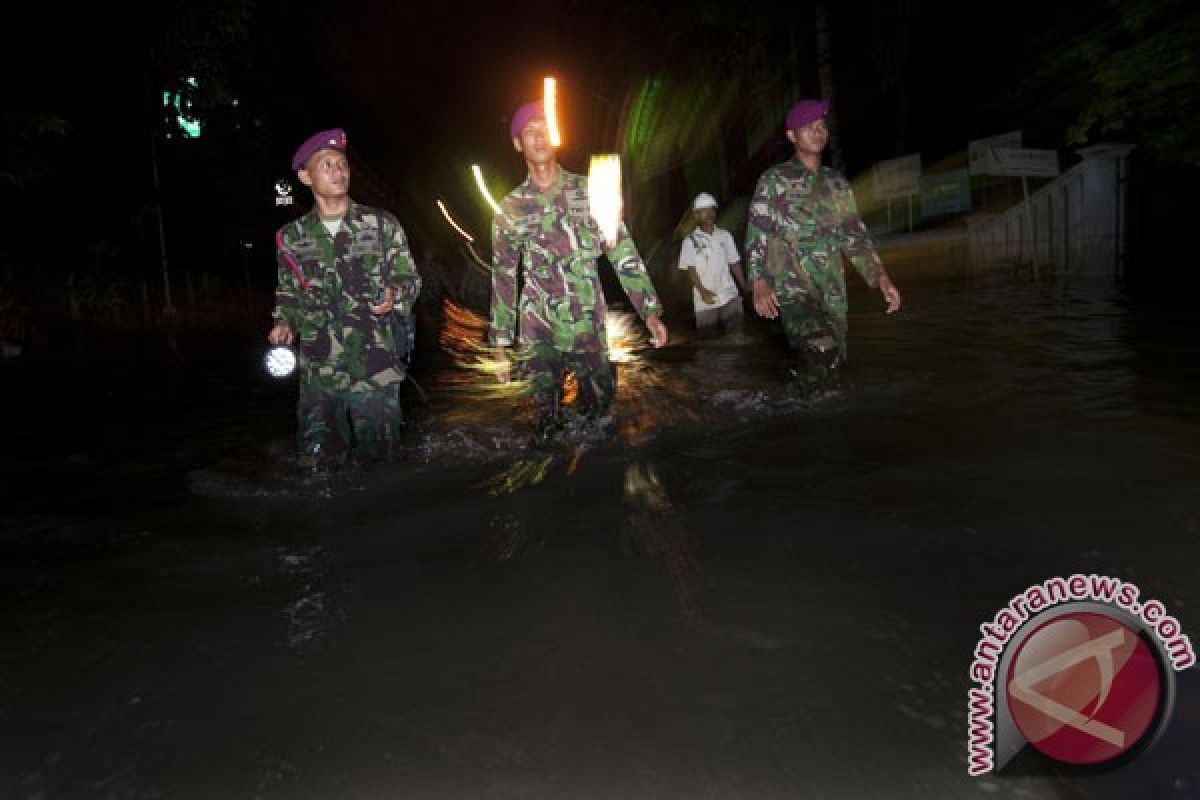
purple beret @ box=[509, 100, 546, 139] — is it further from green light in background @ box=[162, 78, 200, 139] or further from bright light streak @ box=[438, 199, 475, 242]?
bright light streak @ box=[438, 199, 475, 242]

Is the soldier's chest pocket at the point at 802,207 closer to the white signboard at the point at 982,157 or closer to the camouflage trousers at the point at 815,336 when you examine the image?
the camouflage trousers at the point at 815,336

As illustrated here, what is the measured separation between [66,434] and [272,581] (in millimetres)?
4383

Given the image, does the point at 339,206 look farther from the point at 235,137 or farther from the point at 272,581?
the point at 235,137

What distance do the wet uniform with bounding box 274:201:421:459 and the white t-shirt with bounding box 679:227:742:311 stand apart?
5847mm

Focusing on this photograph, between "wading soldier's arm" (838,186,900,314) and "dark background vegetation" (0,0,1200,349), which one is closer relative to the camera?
"wading soldier's arm" (838,186,900,314)

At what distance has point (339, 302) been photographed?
5082mm

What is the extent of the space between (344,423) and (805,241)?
3486 mm

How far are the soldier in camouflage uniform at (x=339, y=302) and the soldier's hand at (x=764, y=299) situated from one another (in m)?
2.44

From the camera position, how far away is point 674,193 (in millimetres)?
36094

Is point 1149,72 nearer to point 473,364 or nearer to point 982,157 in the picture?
point 982,157

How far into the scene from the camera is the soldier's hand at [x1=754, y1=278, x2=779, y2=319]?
6.16 metres

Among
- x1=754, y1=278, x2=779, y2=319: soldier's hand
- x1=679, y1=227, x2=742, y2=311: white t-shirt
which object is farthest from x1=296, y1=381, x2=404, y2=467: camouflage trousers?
x1=679, y1=227, x2=742, y2=311: white t-shirt

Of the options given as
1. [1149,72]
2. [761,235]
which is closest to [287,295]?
[761,235]

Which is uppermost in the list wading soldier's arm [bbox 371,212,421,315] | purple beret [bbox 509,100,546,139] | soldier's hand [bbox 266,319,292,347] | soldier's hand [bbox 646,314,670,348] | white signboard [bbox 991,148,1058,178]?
white signboard [bbox 991,148,1058,178]
